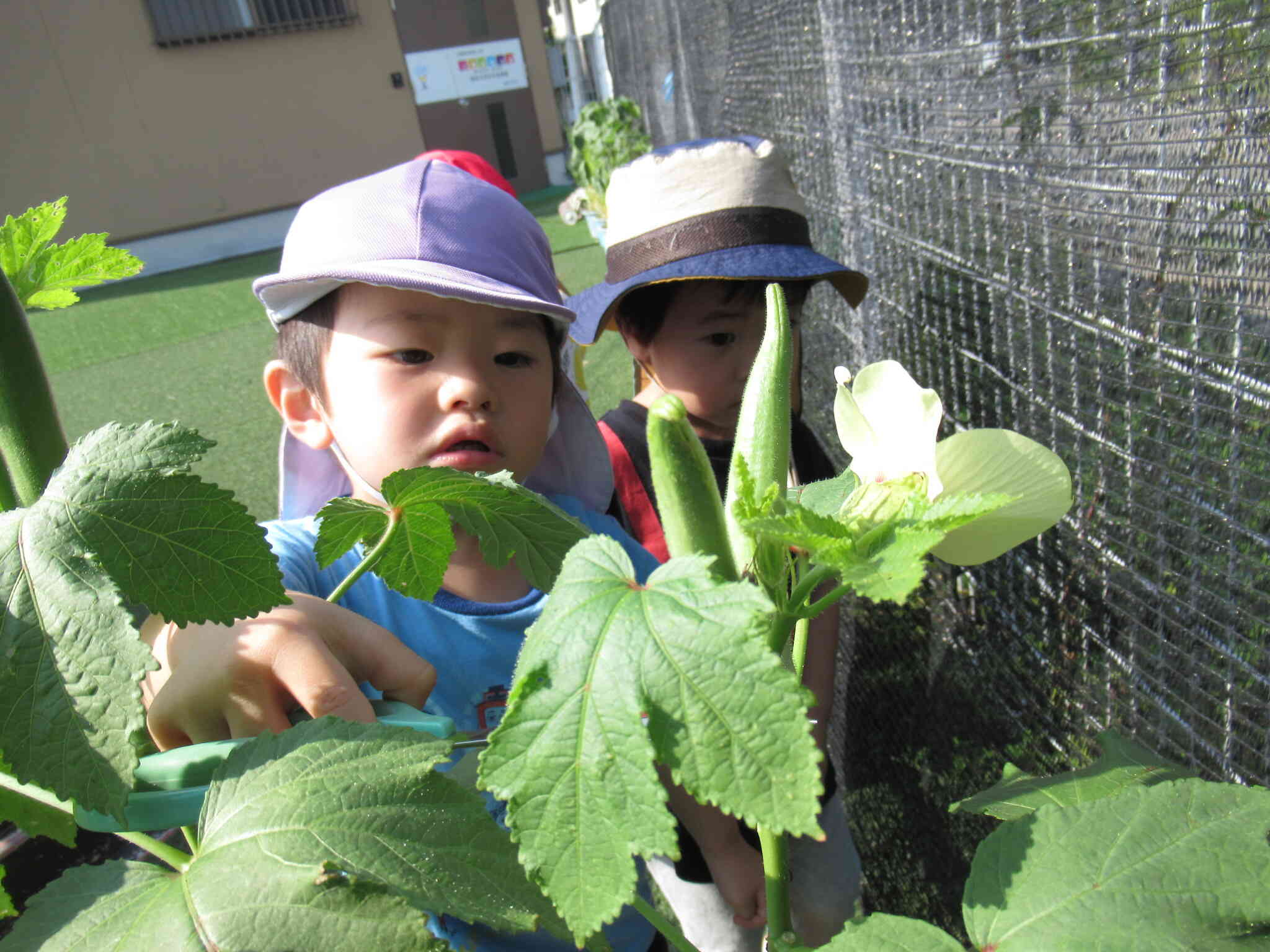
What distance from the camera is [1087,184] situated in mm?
1225

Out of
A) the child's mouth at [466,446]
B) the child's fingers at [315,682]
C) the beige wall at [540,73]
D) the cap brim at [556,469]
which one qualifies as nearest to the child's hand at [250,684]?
the child's fingers at [315,682]

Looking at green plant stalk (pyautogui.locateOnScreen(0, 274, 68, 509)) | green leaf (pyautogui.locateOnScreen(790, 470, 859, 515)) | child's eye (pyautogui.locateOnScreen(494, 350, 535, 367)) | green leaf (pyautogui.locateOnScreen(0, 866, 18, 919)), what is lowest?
green leaf (pyautogui.locateOnScreen(0, 866, 18, 919))

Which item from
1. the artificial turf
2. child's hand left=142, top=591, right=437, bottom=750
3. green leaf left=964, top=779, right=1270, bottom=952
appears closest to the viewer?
green leaf left=964, top=779, right=1270, bottom=952

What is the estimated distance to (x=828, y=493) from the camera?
573mm

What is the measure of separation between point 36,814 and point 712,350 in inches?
55.9

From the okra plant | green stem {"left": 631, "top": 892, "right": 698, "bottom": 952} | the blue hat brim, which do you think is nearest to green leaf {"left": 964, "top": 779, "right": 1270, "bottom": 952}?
the okra plant

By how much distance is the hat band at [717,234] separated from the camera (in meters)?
1.84

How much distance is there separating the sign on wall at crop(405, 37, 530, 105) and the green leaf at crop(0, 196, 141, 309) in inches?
661

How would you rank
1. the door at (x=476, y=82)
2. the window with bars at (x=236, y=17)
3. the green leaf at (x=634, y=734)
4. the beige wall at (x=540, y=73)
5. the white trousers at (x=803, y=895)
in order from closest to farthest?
the green leaf at (x=634, y=734) < the white trousers at (x=803, y=895) < the window with bars at (x=236, y=17) < the door at (x=476, y=82) < the beige wall at (x=540, y=73)

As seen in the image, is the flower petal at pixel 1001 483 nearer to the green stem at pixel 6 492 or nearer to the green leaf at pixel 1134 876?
the green leaf at pixel 1134 876

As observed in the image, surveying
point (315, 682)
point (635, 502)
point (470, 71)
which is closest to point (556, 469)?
point (635, 502)

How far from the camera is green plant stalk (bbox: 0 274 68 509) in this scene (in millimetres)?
580

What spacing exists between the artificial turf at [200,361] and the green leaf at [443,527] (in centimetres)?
305

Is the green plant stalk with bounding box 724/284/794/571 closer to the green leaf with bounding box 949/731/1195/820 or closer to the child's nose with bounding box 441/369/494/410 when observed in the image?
the green leaf with bounding box 949/731/1195/820
